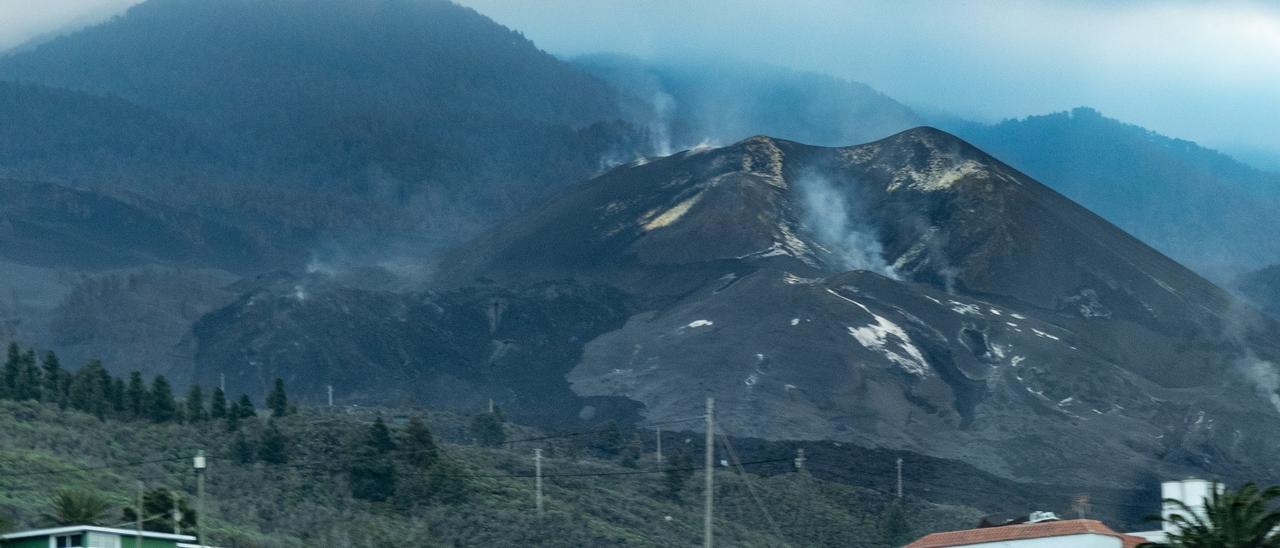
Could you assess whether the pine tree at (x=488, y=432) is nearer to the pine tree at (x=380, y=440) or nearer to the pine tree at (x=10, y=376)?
the pine tree at (x=380, y=440)

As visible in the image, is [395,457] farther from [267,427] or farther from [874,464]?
[874,464]

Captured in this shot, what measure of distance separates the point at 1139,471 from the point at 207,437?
9482 centimetres

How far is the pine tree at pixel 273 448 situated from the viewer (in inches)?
5054

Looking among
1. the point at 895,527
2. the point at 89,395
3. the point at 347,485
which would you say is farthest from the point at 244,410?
the point at 895,527

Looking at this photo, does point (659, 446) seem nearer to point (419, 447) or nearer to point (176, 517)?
point (419, 447)

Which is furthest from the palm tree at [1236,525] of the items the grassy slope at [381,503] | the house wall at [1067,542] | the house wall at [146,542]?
the grassy slope at [381,503]

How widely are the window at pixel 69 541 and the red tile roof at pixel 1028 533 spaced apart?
32.1m

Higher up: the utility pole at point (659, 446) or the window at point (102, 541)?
the utility pole at point (659, 446)

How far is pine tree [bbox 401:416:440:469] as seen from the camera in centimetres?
12825

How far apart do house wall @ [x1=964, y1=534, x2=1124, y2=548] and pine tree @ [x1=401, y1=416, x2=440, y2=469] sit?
5543cm

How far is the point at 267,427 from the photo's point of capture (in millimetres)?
133125

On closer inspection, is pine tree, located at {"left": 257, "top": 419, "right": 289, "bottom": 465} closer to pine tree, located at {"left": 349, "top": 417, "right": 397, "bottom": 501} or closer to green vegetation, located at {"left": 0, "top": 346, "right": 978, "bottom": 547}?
green vegetation, located at {"left": 0, "top": 346, "right": 978, "bottom": 547}

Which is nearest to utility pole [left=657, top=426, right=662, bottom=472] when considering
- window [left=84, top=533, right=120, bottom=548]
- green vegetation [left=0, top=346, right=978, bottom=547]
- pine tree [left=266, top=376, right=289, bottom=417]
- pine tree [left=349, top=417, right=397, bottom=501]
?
green vegetation [left=0, top=346, right=978, bottom=547]

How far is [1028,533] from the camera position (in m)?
79.2
